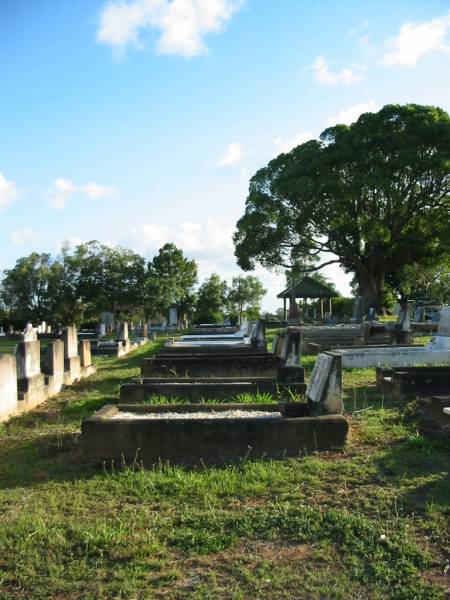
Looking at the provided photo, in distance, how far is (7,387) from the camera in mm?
7703

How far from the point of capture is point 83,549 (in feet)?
10.9

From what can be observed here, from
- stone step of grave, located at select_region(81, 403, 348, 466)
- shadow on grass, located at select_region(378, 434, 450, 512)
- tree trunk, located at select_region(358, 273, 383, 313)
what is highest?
tree trunk, located at select_region(358, 273, 383, 313)

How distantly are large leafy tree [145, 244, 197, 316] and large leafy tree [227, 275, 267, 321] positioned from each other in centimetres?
451

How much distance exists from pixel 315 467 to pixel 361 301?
992 inches

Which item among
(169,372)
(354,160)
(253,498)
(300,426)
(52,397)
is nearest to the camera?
(253,498)

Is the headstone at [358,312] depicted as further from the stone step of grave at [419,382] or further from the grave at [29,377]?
the grave at [29,377]

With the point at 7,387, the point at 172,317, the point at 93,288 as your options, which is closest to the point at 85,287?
the point at 93,288

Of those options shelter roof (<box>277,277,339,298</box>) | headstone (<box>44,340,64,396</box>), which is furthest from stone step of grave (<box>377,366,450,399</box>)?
shelter roof (<box>277,277,339,298</box>)

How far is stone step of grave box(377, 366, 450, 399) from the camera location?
803 centimetres

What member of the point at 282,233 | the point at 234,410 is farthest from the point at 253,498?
the point at 282,233

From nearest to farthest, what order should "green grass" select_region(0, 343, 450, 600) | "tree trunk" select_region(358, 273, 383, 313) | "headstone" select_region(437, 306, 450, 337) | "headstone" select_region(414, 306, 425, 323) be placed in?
"green grass" select_region(0, 343, 450, 600) < "headstone" select_region(437, 306, 450, 337) < "headstone" select_region(414, 306, 425, 323) < "tree trunk" select_region(358, 273, 383, 313)

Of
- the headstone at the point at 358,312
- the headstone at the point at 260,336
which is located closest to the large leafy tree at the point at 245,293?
the headstone at the point at 358,312

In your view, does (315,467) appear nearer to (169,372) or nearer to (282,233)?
(169,372)

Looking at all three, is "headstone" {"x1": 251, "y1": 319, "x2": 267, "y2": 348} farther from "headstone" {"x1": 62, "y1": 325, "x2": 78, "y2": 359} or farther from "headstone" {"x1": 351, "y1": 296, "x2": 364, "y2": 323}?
"headstone" {"x1": 351, "y1": 296, "x2": 364, "y2": 323}
